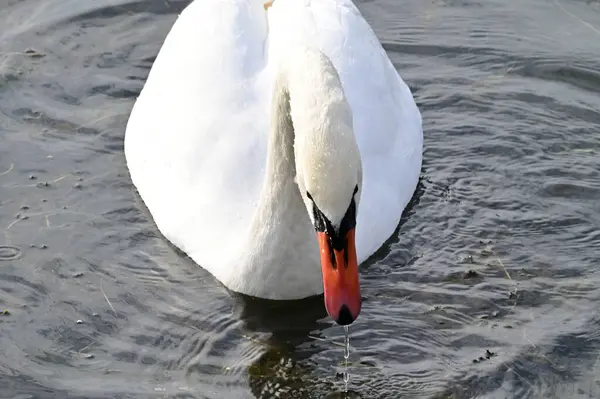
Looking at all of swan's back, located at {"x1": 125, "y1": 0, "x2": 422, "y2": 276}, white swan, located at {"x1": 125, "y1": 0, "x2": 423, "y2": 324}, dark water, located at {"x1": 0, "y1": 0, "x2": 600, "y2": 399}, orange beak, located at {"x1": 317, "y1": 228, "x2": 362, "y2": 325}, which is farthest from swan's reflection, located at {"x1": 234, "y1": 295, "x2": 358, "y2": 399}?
orange beak, located at {"x1": 317, "y1": 228, "x2": 362, "y2": 325}

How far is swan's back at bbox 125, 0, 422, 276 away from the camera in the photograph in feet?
32.2

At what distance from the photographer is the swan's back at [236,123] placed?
9828 millimetres

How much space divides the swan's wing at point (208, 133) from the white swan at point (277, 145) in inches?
0.4

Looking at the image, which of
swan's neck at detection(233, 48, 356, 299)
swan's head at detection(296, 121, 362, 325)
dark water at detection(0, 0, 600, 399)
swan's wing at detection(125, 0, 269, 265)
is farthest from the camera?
swan's wing at detection(125, 0, 269, 265)

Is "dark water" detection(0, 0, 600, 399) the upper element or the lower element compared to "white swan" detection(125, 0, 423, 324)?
lower

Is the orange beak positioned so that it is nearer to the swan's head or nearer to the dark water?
the swan's head

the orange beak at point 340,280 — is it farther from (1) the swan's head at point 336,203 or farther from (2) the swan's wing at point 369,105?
(2) the swan's wing at point 369,105

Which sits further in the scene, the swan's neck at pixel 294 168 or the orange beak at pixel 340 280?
the orange beak at pixel 340 280

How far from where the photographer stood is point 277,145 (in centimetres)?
893

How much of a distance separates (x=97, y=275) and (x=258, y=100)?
1809 mm

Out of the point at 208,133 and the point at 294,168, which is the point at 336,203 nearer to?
the point at 294,168

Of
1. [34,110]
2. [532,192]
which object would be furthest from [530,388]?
[34,110]

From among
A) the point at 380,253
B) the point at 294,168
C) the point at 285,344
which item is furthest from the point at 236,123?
the point at 285,344

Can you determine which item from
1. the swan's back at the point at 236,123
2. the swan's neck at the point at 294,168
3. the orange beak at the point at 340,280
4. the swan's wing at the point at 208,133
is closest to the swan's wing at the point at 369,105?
the swan's back at the point at 236,123
